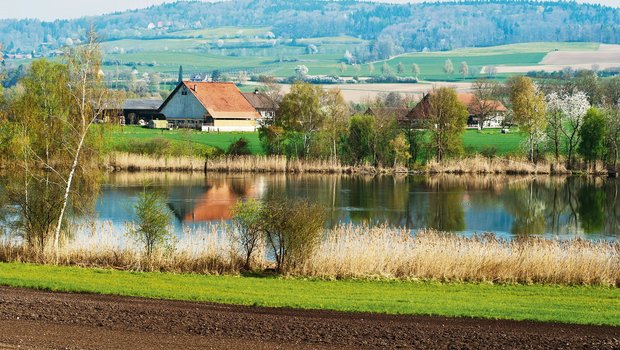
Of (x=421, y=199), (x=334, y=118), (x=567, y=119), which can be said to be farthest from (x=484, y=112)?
(x=421, y=199)

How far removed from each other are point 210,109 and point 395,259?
79.0 m

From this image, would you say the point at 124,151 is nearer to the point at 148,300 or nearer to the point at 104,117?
the point at 104,117

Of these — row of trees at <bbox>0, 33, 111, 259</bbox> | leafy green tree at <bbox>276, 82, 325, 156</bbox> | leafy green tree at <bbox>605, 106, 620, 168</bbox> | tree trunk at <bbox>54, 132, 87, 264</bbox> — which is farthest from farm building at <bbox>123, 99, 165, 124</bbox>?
tree trunk at <bbox>54, 132, 87, 264</bbox>

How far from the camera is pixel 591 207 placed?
51.3 metres

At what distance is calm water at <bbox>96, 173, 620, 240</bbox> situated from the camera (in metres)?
42.9

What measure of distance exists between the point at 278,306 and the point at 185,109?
88.5 m

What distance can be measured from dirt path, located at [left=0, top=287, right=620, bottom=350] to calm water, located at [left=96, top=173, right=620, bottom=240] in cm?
1571

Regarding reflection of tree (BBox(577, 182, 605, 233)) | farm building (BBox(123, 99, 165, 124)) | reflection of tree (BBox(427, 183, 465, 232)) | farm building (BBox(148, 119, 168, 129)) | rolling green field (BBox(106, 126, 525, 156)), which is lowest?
reflection of tree (BBox(577, 182, 605, 233))

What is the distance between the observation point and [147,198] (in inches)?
1084

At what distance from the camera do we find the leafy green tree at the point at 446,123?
243ft

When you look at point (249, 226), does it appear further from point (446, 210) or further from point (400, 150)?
point (400, 150)

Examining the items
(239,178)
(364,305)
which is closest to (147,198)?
(364,305)

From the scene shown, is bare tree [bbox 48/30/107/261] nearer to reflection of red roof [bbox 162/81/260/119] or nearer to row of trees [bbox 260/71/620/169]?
row of trees [bbox 260/71/620/169]

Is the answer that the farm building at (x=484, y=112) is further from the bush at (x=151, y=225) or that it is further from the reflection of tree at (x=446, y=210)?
the bush at (x=151, y=225)
